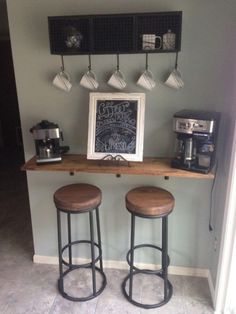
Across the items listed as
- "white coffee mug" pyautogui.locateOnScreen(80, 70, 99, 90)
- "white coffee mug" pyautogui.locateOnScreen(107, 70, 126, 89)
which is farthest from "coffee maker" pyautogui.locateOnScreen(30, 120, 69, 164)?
"white coffee mug" pyautogui.locateOnScreen(107, 70, 126, 89)

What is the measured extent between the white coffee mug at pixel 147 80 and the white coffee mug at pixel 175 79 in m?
0.10

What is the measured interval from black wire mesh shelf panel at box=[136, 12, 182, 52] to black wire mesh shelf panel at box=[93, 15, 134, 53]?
6 centimetres

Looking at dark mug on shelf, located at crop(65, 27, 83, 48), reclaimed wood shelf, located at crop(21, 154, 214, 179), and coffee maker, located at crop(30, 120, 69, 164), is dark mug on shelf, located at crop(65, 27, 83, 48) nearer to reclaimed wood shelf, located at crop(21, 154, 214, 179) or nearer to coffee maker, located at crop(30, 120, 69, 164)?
coffee maker, located at crop(30, 120, 69, 164)

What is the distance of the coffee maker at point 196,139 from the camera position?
183 centimetres

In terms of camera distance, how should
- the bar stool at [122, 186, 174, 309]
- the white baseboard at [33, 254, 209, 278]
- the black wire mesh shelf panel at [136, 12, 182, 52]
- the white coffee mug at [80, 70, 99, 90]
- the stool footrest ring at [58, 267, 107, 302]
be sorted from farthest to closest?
1. the white baseboard at [33, 254, 209, 278]
2. the stool footrest ring at [58, 267, 107, 302]
3. the white coffee mug at [80, 70, 99, 90]
4. the bar stool at [122, 186, 174, 309]
5. the black wire mesh shelf panel at [136, 12, 182, 52]

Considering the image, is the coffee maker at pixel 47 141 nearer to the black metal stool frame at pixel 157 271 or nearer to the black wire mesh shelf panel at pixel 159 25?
the black metal stool frame at pixel 157 271

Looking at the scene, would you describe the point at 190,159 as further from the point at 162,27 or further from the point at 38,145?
the point at 38,145

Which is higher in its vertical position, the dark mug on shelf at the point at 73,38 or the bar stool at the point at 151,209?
the dark mug on shelf at the point at 73,38

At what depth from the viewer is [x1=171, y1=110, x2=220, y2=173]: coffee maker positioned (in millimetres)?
1833

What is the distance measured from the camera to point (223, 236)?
187 centimetres

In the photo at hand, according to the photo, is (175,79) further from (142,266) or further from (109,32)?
(142,266)

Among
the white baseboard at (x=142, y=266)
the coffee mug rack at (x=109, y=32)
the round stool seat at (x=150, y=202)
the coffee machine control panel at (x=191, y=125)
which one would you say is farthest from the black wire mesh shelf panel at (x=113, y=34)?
the white baseboard at (x=142, y=266)

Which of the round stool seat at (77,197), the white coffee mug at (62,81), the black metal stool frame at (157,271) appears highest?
the white coffee mug at (62,81)

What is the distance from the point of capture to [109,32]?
188cm
